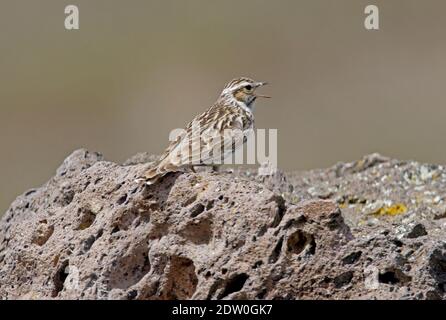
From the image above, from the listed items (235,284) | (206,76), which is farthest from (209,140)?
(206,76)

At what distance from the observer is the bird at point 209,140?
7.39 m

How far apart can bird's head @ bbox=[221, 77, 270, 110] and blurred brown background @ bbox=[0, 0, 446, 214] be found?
11.3 m

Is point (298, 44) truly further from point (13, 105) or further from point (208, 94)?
point (13, 105)

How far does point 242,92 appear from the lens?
31.5 ft

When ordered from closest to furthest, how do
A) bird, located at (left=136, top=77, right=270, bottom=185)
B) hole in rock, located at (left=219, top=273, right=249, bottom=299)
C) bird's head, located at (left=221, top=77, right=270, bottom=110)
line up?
hole in rock, located at (left=219, top=273, right=249, bottom=299) < bird, located at (left=136, top=77, right=270, bottom=185) < bird's head, located at (left=221, top=77, right=270, bottom=110)

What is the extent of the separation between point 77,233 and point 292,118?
18228 millimetres

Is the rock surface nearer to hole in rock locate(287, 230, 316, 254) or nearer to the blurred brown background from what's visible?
hole in rock locate(287, 230, 316, 254)

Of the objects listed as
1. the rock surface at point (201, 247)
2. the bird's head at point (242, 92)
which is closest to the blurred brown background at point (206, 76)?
the bird's head at point (242, 92)

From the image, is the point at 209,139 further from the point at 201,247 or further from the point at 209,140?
the point at 201,247

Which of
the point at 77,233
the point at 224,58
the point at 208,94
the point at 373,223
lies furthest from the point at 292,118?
the point at 77,233

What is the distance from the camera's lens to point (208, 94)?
2652cm

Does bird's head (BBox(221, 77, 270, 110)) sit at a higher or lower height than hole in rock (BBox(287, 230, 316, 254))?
higher

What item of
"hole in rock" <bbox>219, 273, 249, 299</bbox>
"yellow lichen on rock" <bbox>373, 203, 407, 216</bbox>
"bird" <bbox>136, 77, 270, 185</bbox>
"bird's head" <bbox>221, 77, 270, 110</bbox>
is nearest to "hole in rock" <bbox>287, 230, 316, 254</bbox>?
"hole in rock" <bbox>219, 273, 249, 299</bbox>

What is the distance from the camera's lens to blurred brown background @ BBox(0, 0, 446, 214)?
23875 millimetres
